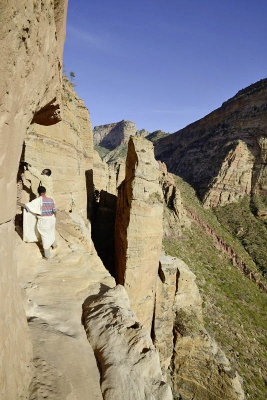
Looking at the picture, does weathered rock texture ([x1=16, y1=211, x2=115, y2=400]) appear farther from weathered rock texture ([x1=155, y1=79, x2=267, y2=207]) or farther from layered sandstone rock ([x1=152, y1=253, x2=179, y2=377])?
weathered rock texture ([x1=155, y1=79, x2=267, y2=207])

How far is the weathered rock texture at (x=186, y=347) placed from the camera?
38.4 feet

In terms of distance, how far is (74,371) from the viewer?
3.07 metres

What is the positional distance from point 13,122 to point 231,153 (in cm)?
5842

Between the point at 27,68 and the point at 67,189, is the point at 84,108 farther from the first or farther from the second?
the point at 27,68

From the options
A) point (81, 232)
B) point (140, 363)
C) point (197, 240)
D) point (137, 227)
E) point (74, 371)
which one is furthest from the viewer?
point (197, 240)

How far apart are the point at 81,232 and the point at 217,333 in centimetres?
1529

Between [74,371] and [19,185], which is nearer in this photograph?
[74,371]

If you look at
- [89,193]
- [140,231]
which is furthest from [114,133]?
[140,231]

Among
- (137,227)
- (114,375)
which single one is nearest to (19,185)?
(137,227)

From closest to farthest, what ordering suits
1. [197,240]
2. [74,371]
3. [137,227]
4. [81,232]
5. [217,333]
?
[74,371] → [81,232] → [137,227] → [217,333] → [197,240]

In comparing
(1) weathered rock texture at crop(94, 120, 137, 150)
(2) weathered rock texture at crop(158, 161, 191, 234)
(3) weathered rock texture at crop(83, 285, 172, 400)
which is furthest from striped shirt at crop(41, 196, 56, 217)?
(1) weathered rock texture at crop(94, 120, 137, 150)

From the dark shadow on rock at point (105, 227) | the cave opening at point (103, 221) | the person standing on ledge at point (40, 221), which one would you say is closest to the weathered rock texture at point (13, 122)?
the person standing on ledge at point (40, 221)

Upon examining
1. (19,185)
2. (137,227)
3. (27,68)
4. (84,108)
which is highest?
Result: (84,108)

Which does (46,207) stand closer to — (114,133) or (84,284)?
(84,284)
